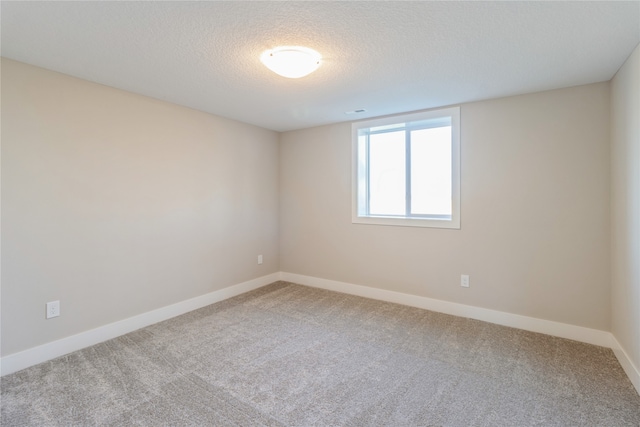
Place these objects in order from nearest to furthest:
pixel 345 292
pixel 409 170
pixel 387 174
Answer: pixel 409 170 < pixel 387 174 < pixel 345 292

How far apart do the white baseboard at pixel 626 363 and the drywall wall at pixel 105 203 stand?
3.71 metres

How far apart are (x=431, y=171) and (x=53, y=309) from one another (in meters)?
3.73

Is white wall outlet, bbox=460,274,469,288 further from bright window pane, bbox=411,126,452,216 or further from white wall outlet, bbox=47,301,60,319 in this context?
white wall outlet, bbox=47,301,60,319

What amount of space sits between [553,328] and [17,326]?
435 centimetres

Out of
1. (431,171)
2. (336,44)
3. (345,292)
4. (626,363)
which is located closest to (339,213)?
(345,292)

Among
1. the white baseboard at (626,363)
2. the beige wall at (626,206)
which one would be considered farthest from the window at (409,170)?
the white baseboard at (626,363)

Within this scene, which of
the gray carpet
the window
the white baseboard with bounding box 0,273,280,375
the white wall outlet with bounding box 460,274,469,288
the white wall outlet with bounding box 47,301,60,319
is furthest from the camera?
the window

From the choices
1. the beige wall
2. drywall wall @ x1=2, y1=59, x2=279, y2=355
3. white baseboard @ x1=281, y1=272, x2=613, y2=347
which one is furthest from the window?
drywall wall @ x1=2, y1=59, x2=279, y2=355

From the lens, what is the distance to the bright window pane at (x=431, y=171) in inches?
130

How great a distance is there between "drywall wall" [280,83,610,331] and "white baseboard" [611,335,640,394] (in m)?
0.21

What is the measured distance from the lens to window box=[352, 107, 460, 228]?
326cm

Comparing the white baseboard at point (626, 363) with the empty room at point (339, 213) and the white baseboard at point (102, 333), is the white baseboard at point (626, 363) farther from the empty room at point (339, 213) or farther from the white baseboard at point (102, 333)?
the white baseboard at point (102, 333)

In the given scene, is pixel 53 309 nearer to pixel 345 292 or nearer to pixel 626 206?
pixel 345 292

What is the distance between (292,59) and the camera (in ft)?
6.46
